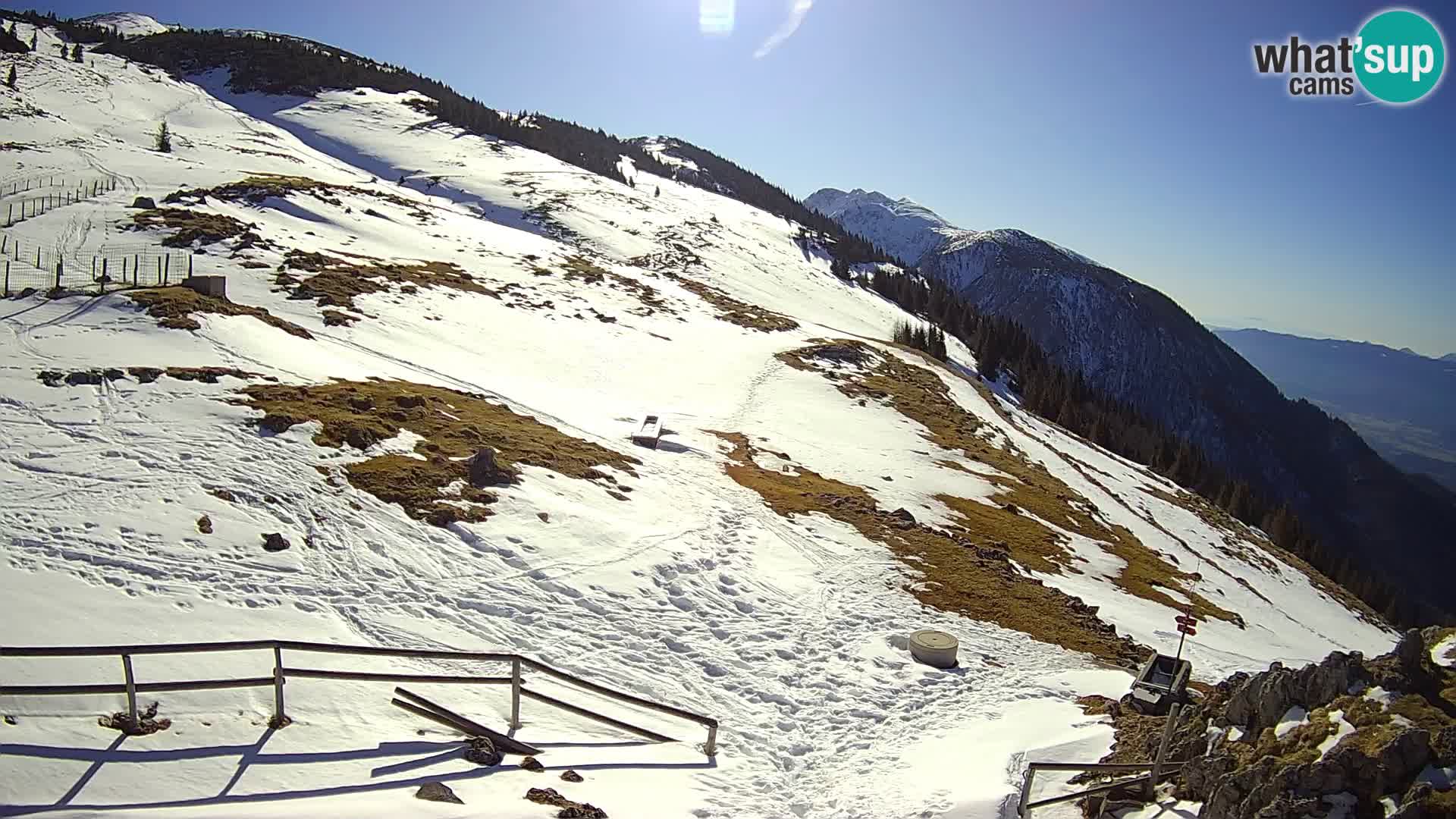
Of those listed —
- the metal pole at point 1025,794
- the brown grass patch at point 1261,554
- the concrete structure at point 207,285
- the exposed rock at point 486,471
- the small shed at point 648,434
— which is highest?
the concrete structure at point 207,285

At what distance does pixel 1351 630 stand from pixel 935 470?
→ 2624 cm

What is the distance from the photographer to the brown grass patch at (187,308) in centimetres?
2417

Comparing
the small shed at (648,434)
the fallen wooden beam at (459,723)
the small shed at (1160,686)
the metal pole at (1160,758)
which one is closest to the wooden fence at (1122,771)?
the metal pole at (1160,758)

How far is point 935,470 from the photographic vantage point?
3575cm

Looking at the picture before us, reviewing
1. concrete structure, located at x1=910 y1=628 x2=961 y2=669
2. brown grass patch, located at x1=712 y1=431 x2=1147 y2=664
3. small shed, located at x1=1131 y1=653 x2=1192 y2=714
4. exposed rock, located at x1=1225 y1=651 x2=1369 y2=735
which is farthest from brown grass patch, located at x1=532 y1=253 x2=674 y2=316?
exposed rock, located at x1=1225 y1=651 x2=1369 y2=735

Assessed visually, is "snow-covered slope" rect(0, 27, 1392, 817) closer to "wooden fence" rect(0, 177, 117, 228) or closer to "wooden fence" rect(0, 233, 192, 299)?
"wooden fence" rect(0, 233, 192, 299)

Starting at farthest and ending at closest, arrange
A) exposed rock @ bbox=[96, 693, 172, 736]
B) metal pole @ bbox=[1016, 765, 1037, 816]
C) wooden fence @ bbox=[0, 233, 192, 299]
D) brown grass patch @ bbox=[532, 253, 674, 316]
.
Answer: brown grass patch @ bbox=[532, 253, 674, 316] < wooden fence @ bbox=[0, 233, 192, 299] < metal pole @ bbox=[1016, 765, 1037, 816] < exposed rock @ bbox=[96, 693, 172, 736]

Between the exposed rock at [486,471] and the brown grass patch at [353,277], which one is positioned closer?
the exposed rock at [486,471]

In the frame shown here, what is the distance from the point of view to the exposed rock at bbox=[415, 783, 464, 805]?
27.9ft

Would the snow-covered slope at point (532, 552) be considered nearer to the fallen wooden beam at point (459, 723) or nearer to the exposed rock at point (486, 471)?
the fallen wooden beam at point (459, 723)

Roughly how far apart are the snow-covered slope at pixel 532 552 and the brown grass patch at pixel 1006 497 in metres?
0.33

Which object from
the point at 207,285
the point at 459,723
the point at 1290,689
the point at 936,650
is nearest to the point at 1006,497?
the point at 936,650

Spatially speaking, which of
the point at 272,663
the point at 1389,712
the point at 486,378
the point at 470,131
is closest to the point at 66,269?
the point at 486,378

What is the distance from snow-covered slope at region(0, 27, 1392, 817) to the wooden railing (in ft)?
1.17
